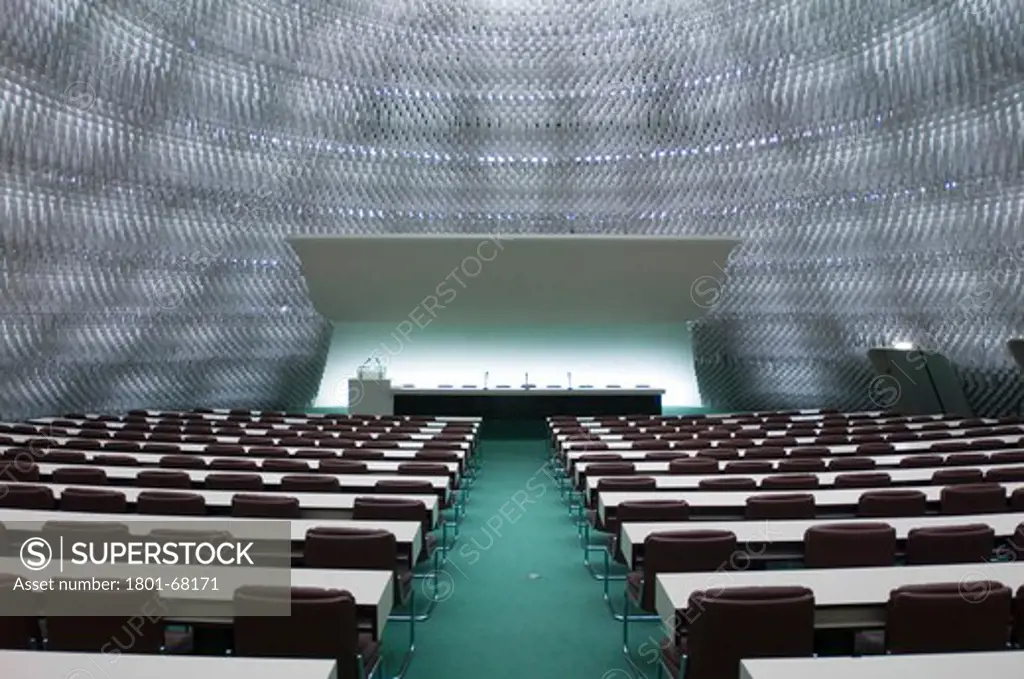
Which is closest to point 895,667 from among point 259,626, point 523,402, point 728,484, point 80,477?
point 259,626

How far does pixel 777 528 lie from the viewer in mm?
5043

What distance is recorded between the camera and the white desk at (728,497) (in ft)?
19.7

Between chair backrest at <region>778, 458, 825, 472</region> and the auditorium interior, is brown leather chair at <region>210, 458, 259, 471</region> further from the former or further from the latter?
chair backrest at <region>778, 458, 825, 472</region>

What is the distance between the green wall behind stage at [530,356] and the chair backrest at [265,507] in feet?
48.4

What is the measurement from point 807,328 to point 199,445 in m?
14.0

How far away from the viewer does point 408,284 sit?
59.2 feet

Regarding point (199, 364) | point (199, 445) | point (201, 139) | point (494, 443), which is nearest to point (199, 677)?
point (199, 445)

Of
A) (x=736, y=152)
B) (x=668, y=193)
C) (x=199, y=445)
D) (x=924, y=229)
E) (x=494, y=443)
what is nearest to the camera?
(x=199, y=445)

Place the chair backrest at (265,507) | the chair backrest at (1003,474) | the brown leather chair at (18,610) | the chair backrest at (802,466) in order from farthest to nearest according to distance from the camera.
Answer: the chair backrest at (802,466) → the chair backrest at (1003,474) → the chair backrest at (265,507) → the brown leather chair at (18,610)

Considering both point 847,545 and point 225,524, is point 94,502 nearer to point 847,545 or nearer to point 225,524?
point 225,524

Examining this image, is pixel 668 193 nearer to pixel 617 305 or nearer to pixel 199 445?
pixel 617 305

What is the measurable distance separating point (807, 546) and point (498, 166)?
1619cm

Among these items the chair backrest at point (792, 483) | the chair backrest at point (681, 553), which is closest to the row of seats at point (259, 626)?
the chair backrest at point (681, 553)

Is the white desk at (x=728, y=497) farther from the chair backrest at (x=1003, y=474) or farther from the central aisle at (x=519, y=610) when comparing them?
the central aisle at (x=519, y=610)
